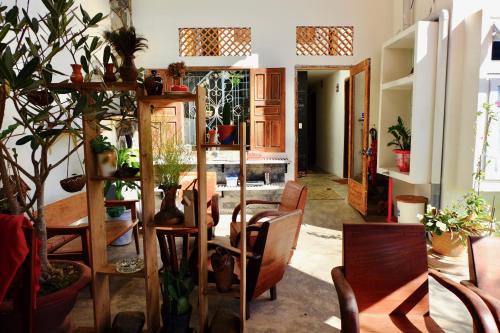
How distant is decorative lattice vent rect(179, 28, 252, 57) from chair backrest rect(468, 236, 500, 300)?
438 centimetres

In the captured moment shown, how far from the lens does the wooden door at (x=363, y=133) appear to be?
471cm

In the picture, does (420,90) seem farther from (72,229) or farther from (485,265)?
(72,229)

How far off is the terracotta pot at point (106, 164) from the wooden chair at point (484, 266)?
77.2 inches

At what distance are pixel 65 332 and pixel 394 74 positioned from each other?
4.49 meters

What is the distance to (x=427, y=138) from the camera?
3592 millimetres

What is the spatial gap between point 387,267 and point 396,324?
27 centimetres

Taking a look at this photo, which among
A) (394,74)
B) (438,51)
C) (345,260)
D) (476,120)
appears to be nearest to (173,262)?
(345,260)

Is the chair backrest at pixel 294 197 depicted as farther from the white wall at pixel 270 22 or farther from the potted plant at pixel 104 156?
the white wall at pixel 270 22

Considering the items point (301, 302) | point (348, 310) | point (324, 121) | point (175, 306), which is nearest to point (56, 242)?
point (175, 306)

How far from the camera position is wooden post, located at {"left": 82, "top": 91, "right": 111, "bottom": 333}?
1.83 metres

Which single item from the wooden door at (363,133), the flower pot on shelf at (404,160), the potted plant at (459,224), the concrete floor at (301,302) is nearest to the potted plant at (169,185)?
the concrete floor at (301,302)

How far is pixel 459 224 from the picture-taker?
122 inches

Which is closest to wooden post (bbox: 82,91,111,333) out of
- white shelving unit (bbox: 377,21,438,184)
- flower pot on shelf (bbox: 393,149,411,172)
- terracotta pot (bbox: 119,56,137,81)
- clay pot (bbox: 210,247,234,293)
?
terracotta pot (bbox: 119,56,137,81)

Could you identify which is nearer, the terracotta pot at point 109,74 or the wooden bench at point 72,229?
the terracotta pot at point 109,74
